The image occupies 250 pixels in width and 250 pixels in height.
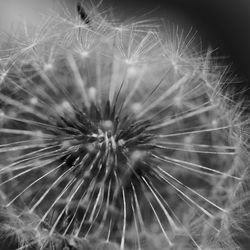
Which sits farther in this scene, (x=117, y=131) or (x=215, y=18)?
(x=215, y=18)

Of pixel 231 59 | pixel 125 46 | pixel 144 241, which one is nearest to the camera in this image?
pixel 144 241

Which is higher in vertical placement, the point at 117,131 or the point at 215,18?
the point at 215,18

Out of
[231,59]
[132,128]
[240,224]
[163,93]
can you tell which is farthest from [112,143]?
[231,59]

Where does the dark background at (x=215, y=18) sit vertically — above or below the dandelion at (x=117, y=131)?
above

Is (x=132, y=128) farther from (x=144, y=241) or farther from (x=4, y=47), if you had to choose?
(x=4, y=47)

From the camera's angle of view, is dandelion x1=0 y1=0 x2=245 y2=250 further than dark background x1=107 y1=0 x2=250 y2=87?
No
